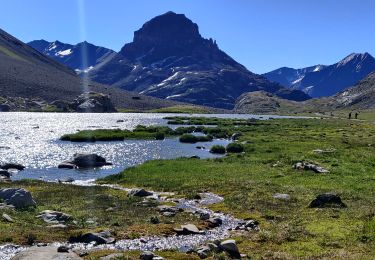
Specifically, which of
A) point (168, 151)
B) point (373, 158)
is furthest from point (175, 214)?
point (168, 151)

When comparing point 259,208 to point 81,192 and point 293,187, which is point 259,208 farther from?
point 81,192

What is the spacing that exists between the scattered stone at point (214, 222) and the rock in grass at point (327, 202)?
1010 centimetres

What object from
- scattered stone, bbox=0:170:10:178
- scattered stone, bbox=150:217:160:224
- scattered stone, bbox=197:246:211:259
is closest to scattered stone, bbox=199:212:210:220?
scattered stone, bbox=150:217:160:224

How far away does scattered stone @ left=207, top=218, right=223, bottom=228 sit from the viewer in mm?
38131

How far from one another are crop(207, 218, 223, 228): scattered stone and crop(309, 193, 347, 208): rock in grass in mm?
10102

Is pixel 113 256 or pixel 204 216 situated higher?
pixel 113 256

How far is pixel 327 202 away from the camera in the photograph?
140 ft

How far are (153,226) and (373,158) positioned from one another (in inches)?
2121

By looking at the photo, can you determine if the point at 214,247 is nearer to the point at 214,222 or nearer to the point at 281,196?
the point at 214,222

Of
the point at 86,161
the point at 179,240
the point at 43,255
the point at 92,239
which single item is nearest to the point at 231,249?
the point at 179,240

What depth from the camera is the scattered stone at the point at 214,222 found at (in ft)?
125

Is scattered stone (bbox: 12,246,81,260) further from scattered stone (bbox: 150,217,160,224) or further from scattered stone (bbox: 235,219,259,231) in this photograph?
scattered stone (bbox: 235,219,259,231)

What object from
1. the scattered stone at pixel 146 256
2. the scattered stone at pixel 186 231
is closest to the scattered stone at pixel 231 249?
the scattered stone at pixel 146 256

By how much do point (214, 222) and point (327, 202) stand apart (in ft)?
39.9
